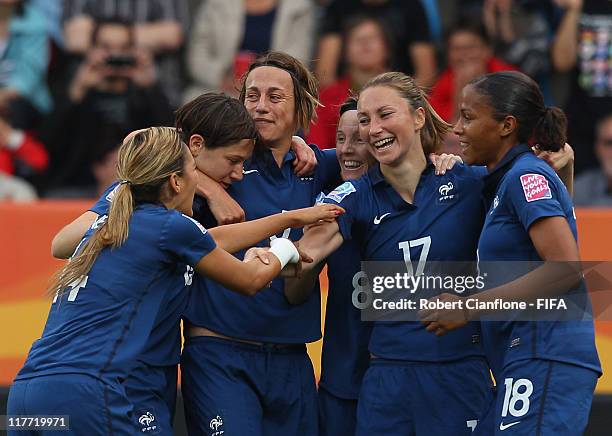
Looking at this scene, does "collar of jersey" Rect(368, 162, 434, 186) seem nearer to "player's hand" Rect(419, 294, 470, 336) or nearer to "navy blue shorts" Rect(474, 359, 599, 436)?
"player's hand" Rect(419, 294, 470, 336)

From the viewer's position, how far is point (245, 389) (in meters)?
5.48

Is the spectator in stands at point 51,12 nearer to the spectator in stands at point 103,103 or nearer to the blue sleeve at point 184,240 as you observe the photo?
the spectator in stands at point 103,103

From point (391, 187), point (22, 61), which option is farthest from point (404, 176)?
point (22, 61)

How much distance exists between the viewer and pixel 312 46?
9.89 meters

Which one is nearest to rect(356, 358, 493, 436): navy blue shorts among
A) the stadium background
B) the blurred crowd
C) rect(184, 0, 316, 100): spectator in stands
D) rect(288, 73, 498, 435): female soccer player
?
rect(288, 73, 498, 435): female soccer player

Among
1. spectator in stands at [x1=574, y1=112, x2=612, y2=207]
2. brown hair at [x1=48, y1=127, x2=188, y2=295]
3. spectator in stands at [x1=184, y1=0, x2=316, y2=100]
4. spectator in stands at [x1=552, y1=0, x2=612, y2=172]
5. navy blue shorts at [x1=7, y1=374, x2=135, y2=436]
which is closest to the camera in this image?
navy blue shorts at [x1=7, y1=374, x2=135, y2=436]

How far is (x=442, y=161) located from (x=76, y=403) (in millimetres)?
2063

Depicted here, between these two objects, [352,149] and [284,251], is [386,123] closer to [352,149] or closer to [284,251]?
[352,149]

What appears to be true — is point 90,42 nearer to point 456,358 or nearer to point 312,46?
point 312,46

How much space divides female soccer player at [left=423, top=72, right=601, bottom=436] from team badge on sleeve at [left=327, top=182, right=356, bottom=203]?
61 cm

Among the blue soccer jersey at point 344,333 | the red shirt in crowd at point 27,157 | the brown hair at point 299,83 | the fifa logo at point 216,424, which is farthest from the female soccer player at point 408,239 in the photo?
the red shirt in crowd at point 27,157

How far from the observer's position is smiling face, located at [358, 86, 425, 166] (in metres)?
5.53

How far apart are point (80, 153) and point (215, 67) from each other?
1315mm

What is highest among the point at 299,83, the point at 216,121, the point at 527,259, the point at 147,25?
the point at 147,25
